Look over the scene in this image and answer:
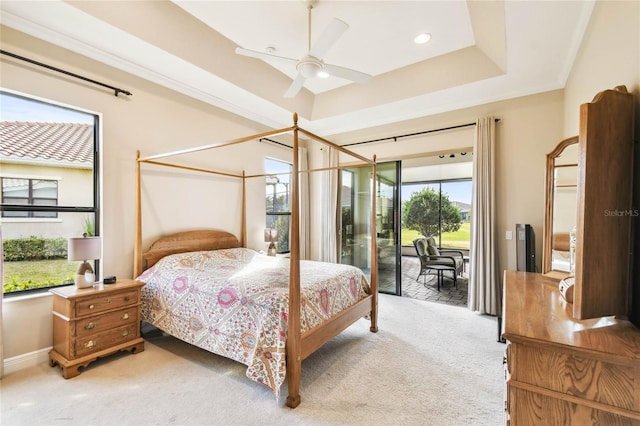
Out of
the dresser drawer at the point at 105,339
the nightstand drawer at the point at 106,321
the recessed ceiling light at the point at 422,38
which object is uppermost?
the recessed ceiling light at the point at 422,38

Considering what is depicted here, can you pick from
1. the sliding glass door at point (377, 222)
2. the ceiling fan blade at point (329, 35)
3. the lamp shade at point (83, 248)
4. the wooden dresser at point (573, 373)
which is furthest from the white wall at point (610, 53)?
the lamp shade at point (83, 248)

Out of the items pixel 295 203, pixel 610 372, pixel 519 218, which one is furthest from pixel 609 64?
pixel 519 218

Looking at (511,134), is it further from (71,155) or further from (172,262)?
(71,155)

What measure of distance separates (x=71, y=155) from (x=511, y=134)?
519 cm

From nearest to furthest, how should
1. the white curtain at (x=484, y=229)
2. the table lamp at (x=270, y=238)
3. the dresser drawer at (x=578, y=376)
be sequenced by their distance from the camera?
the dresser drawer at (x=578, y=376) < the white curtain at (x=484, y=229) < the table lamp at (x=270, y=238)

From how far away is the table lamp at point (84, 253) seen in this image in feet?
8.16

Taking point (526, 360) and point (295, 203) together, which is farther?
point (295, 203)

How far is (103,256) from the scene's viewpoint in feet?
9.81

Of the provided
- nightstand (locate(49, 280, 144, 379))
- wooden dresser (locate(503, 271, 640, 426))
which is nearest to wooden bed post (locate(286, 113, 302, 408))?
wooden dresser (locate(503, 271, 640, 426))

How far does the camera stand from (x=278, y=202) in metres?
5.25

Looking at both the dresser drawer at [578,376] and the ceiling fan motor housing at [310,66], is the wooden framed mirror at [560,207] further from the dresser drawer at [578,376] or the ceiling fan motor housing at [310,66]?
the ceiling fan motor housing at [310,66]

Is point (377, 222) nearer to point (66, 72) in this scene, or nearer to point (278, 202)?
point (278, 202)

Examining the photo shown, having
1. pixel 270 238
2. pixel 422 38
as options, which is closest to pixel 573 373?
pixel 422 38

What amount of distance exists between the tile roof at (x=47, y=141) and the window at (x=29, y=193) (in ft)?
0.73
